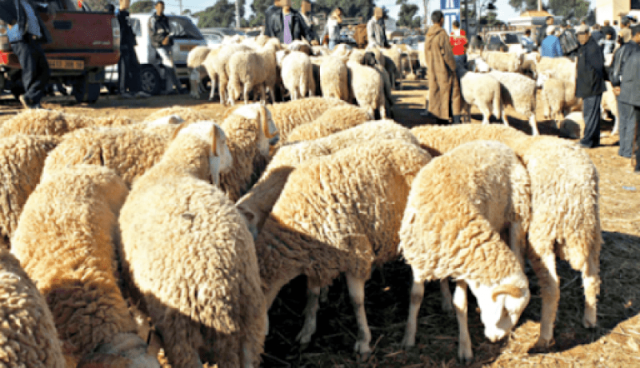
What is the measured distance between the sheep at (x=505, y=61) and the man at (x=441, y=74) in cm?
611

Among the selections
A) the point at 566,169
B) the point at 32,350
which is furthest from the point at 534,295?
the point at 32,350

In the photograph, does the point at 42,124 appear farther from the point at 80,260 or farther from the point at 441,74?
the point at 441,74

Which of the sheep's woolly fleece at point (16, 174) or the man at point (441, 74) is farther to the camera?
the man at point (441, 74)

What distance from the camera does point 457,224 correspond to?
3014 mm

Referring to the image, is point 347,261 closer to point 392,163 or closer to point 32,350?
point 392,163

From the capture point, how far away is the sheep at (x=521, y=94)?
373 inches

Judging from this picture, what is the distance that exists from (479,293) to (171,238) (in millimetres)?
1751

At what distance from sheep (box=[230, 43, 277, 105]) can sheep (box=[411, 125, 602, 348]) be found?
23.3 ft

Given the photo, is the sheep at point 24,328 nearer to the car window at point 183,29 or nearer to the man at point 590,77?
the man at point 590,77

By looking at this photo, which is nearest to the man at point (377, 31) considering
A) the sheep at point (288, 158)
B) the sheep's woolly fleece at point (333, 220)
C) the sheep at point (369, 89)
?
the sheep at point (369, 89)

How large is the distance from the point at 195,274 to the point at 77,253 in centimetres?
60

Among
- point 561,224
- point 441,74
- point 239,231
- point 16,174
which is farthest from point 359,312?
point 441,74

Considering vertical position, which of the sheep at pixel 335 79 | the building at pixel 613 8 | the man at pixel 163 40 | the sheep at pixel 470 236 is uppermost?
the building at pixel 613 8

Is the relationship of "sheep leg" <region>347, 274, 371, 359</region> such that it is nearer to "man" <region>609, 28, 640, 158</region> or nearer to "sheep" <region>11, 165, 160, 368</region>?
"sheep" <region>11, 165, 160, 368</region>
